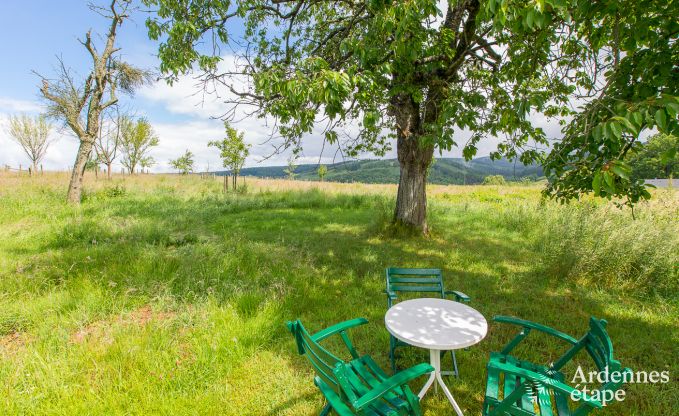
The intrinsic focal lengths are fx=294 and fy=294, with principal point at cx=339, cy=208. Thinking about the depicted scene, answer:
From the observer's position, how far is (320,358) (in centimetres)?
201

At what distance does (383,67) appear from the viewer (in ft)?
14.3

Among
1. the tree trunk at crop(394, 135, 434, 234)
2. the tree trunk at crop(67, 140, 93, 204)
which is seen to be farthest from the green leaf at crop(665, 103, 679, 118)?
the tree trunk at crop(67, 140, 93, 204)

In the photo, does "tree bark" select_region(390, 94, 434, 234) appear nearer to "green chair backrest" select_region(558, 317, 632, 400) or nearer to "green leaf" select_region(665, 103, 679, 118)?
"green leaf" select_region(665, 103, 679, 118)

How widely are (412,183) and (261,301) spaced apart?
5218 mm

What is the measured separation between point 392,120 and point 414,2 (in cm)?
491

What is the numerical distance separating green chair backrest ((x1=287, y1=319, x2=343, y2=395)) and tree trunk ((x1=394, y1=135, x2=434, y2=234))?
6.24m

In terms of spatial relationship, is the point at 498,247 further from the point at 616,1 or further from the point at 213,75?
the point at 213,75

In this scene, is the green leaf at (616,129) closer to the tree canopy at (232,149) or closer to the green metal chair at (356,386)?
the green metal chair at (356,386)

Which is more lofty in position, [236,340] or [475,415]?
[236,340]

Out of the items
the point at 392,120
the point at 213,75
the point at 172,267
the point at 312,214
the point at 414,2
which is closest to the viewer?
the point at 414,2

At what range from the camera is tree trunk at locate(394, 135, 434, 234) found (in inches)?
302

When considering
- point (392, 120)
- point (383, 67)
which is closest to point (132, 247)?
point (383, 67)

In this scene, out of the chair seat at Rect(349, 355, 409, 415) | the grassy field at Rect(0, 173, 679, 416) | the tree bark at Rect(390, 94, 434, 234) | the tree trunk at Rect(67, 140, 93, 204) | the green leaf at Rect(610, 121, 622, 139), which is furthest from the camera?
the tree trunk at Rect(67, 140, 93, 204)

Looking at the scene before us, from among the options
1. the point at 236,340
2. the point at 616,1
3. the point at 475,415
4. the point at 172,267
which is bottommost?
the point at 475,415
